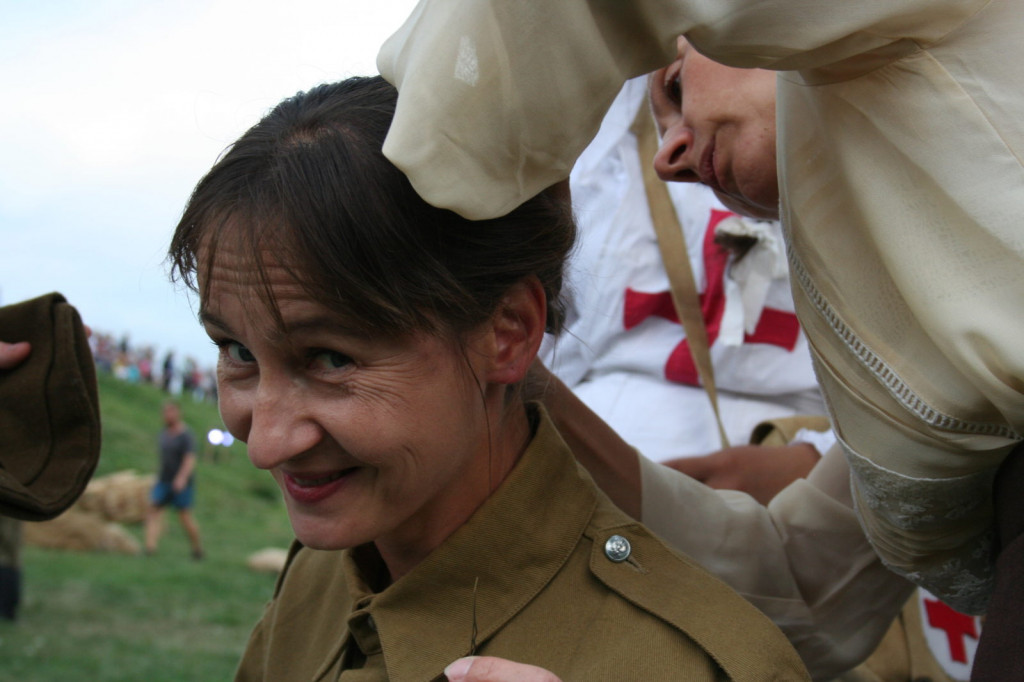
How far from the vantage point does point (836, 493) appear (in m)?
2.29

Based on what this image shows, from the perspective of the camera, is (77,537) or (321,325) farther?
(77,537)

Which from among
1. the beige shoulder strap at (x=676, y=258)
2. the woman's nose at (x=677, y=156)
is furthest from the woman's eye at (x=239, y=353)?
the beige shoulder strap at (x=676, y=258)

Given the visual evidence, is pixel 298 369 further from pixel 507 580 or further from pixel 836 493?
pixel 836 493

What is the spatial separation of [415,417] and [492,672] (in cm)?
42

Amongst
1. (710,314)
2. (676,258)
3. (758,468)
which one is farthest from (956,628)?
(676,258)

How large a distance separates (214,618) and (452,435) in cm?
1076

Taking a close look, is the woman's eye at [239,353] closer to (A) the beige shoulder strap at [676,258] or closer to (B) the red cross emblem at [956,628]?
(A) the beige shoulder strap at [676,258]

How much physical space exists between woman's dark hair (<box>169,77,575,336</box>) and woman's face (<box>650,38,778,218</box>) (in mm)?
275

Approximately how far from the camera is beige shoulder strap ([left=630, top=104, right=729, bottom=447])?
115 inches

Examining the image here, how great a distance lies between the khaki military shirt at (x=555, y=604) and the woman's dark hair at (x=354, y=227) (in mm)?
361

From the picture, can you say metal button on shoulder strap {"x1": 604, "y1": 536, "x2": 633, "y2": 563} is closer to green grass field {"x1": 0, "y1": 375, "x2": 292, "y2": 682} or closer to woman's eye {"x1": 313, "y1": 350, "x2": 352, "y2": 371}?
woman's eye {"x1": 313, "y1": 350, "x2": 352, "y2": 371}

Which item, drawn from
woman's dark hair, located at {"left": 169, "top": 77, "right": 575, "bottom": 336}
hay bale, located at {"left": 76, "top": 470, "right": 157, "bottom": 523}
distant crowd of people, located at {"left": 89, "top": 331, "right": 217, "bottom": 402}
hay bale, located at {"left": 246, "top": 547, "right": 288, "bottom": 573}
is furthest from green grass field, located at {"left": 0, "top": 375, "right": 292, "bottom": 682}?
distant crowd of people, located at {"left": 89, "top": 331, "right": 217, "bottom": 402}

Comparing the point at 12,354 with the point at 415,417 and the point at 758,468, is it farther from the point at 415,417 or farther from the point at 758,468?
the point at 758,468

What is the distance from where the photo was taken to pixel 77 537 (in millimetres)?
15477
